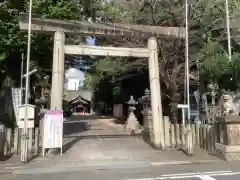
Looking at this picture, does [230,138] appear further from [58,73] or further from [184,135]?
[58,73]

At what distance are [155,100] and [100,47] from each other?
3126mm

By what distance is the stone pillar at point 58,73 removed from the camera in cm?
1206

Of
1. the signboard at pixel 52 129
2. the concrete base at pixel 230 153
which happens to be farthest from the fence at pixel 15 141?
the concrete base at pixel 230 153

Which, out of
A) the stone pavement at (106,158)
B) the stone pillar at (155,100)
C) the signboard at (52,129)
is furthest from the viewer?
the stone pillar at (155,100)

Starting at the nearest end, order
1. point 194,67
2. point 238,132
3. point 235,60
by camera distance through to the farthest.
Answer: point 238,132, point 235,60, point 194,67

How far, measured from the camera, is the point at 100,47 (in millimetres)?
13016

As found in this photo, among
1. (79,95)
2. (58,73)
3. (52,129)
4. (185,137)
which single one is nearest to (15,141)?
(52,129)

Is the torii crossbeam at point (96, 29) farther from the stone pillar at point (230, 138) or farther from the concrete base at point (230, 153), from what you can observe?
the concrete base at point (230, 153)

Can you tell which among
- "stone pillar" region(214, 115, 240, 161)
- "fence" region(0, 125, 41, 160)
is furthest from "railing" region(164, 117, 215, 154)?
"fence" region(0, 125, 41, 160)

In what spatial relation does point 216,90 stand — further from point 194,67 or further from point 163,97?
point 163,97

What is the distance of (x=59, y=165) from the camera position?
9945 millimetres

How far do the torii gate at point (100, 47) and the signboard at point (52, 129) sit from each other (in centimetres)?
54

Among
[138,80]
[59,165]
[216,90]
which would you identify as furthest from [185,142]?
[138,80]

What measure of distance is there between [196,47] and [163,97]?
4618 millimetres
